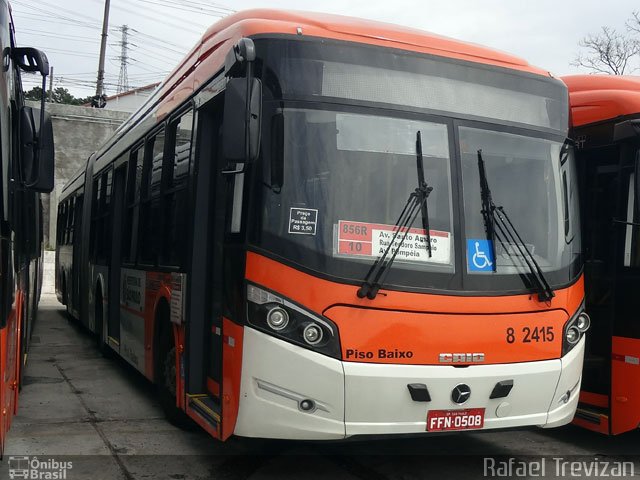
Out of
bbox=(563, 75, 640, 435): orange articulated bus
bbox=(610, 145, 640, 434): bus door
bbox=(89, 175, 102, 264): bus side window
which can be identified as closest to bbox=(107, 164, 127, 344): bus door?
bbox=(89, 175, 102, 264): bus side window

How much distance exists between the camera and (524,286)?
5.05 m

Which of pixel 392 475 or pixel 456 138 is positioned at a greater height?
pixel 456 138

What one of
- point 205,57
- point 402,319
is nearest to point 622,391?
point 402,319

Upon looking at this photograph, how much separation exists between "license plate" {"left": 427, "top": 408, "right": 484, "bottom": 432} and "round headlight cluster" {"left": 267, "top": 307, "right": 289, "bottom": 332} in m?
1.06

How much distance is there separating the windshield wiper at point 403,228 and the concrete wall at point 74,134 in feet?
81.9

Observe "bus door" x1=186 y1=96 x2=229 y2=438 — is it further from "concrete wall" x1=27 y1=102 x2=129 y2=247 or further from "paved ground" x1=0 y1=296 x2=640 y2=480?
"concrete wall" x1=27 y1=102 x2=129 y2=247

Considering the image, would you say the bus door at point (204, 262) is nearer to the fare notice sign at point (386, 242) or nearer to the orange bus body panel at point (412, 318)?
the orange bus body panel at point (412, 318)

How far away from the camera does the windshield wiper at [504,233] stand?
500 cm

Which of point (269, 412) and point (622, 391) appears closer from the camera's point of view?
point (269, 412)

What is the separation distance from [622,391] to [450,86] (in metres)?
2.85

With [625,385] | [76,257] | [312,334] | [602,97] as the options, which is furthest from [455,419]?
[76,257]

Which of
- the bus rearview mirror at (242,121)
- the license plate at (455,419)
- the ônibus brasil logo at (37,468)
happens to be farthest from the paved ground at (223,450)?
the bus rearview mirror at (242,121)

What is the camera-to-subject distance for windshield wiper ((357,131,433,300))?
460 cm

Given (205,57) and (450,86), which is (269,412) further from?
(205,57)
